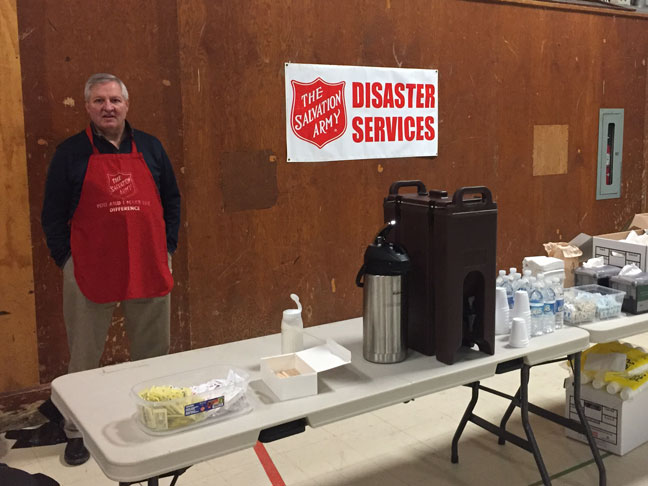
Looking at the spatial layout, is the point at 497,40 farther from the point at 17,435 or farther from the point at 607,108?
the point at 17,435

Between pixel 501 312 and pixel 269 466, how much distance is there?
1344mm

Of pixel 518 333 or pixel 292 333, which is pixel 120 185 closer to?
pixel 292 333

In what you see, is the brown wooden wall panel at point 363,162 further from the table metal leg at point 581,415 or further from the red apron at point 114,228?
the table metal leg at point 581,415

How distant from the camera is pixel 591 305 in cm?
266

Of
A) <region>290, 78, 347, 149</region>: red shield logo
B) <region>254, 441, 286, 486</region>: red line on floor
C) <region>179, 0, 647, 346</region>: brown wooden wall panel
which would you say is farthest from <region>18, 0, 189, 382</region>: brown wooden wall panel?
<region>254, 441, 286, 486</region>: red line on floor

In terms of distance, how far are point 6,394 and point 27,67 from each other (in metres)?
1.72

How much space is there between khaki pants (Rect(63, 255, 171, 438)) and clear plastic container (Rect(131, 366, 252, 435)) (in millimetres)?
1505

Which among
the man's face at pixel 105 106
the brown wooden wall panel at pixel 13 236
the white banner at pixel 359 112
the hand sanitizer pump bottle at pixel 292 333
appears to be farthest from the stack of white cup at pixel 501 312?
the brown wooden wall panel at pixel 13 236

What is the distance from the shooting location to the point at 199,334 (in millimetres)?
4020

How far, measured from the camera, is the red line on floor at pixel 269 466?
115 inches

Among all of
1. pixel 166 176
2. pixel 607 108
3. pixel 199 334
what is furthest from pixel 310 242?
pixel 607 108

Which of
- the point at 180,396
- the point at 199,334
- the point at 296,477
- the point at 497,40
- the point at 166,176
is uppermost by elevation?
the point at 497,40

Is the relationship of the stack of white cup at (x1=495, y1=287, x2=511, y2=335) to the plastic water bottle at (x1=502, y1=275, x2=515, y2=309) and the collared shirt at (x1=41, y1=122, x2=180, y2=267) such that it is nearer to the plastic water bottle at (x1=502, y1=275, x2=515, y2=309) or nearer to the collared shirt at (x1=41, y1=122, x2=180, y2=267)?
the plastic water bottle at (x1=502, y1=275, x2=515, y2=309)

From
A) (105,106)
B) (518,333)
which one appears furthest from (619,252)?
(105,106)
